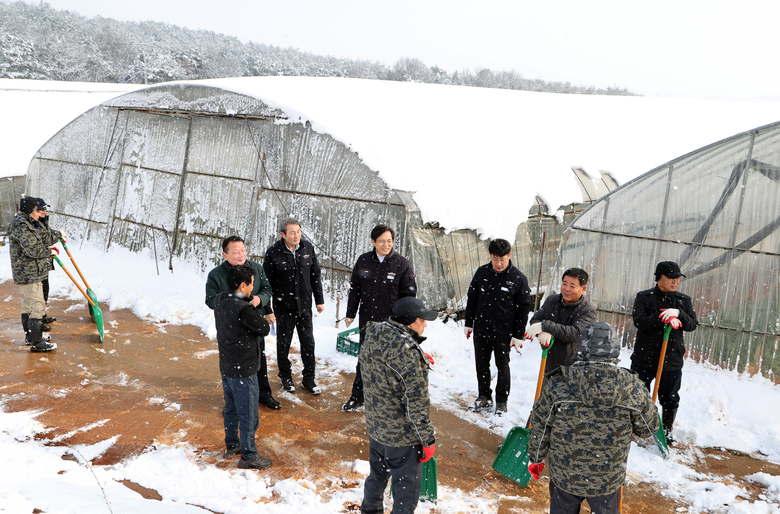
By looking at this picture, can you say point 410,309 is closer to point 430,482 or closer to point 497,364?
point 430,482

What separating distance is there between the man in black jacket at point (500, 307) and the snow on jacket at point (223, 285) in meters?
2.18

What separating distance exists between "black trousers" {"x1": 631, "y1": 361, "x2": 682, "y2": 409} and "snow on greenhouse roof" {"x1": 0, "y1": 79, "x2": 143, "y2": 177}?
17.2 m

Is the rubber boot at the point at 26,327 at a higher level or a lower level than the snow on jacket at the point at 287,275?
lower

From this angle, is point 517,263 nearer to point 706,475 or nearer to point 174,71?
point 706,475

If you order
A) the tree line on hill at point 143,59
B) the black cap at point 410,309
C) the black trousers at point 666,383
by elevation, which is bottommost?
the black trousers at point 666,383

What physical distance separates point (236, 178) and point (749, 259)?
26.9 ft

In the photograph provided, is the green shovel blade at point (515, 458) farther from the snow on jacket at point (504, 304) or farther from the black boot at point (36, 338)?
the black boot at point (36, 338)

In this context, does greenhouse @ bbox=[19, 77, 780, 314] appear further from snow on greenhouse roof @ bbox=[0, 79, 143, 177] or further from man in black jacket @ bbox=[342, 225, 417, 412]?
snow on greenhouse roof @ bbox=[0, 79, 143, 177]

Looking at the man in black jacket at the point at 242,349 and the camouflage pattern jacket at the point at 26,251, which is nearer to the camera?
the man in black jacket at the point at 242,349

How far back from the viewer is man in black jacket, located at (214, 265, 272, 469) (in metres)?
4.10

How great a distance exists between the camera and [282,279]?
18.6 feet

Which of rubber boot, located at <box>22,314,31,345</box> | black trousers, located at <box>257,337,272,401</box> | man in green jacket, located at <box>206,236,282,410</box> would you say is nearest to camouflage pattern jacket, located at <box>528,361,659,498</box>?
man in green jacket, located at <box>206,236,282,410</box>

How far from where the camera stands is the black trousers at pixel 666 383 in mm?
4977

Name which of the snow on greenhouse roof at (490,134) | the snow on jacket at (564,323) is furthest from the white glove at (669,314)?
the snow on greenhouse roof at (490,134)
